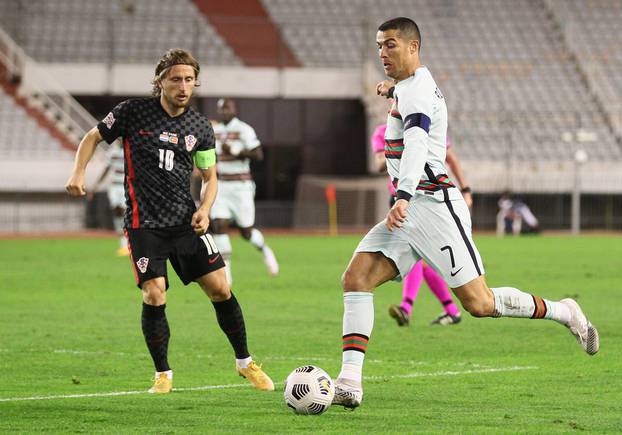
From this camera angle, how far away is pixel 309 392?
7.64 meters

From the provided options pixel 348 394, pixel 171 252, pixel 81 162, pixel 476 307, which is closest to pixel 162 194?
pixel 171 252

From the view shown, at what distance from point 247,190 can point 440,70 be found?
27279 mm

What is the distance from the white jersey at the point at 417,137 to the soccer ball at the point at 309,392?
1189 millimetres

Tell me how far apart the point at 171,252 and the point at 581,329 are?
2.79 m

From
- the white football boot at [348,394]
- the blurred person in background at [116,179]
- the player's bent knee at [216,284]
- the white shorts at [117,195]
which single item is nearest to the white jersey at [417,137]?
the white football boot at [348,394]

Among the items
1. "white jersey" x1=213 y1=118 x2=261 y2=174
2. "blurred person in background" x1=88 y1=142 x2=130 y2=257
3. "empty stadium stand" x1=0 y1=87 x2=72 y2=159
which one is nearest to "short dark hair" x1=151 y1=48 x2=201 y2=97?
"white jersey" x1=213 y1=118 x2=261 y2=174

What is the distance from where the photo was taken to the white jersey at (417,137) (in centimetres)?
792

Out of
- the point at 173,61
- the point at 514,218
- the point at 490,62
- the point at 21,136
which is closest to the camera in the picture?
the point at 173,61

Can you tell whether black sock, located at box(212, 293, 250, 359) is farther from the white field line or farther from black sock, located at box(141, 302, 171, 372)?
black sock, located at box(141, 302, 171, 372)

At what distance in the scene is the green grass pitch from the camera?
7.59m

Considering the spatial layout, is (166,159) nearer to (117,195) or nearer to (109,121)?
(109,121)

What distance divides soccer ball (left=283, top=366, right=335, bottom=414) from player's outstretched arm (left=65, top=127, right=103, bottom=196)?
2.06 m

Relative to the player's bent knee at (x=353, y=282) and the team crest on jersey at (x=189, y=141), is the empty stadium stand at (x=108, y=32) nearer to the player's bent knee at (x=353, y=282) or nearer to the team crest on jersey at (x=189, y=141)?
the team crest on jersey at (x=189, y=141)

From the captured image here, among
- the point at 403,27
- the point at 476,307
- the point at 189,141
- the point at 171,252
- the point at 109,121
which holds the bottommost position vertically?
the point at 476,307
